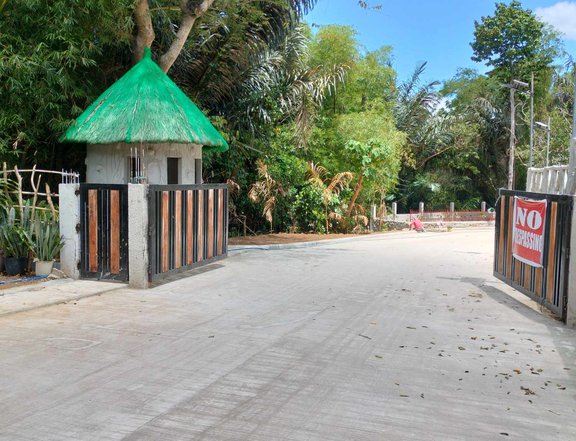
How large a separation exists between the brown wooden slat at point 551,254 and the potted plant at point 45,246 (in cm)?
791

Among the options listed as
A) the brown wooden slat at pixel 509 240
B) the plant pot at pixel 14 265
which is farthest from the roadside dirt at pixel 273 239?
the brown wooden slat at pixel 509 240

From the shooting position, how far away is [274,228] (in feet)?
82.2

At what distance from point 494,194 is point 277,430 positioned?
152ft

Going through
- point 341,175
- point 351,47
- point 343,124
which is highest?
point 351,47

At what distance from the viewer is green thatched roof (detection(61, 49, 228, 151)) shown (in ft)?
39.9

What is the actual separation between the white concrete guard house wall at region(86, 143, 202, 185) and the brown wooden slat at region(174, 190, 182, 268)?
2.88 metres

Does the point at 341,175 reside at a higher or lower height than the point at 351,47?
lower

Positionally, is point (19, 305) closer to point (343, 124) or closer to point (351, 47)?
point (343, 124)

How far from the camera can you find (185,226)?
11273 millimetres

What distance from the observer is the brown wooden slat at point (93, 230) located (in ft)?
33.1

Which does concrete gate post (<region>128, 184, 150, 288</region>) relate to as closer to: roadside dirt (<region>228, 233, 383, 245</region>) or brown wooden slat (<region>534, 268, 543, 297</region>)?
brown wooden slat (<region>534, 268, 543, 297</region>)

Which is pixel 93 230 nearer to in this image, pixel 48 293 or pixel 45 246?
pixel 45 246

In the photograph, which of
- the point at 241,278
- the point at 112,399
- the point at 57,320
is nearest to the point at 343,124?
the point at 241,278

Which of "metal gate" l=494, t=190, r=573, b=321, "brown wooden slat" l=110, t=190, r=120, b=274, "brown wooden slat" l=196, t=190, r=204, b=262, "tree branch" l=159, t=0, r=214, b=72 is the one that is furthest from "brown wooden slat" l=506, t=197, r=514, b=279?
"tree branch" l=159, t=0, r=214, b=72
